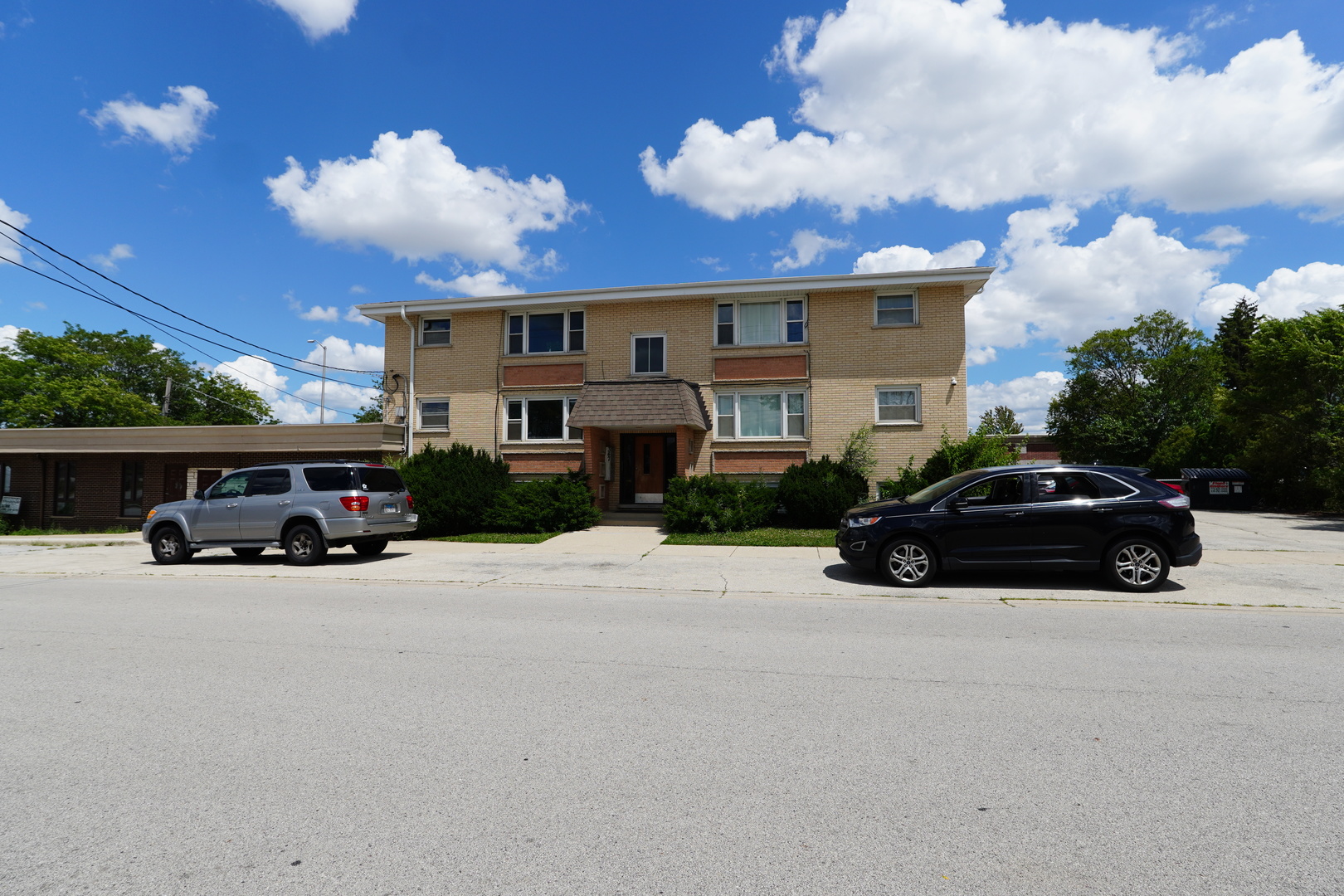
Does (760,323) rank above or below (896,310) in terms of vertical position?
below

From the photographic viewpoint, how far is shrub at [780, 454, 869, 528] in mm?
16391

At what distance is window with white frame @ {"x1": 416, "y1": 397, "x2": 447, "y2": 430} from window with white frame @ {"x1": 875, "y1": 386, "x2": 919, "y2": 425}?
13597mm

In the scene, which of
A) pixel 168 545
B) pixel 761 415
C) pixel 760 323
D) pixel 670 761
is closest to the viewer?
pixel 670 761

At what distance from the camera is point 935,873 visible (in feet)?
8.84

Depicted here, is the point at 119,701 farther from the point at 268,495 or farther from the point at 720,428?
the point at 720,428

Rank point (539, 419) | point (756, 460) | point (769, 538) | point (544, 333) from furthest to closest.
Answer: point (544, 333) → point (539, 419) → point (756, 460) → point (769, 538)

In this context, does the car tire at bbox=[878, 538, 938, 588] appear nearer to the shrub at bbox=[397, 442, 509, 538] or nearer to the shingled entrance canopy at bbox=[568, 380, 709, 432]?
the shingled entrance canopy at bbox=[568, 380, 709, 432]

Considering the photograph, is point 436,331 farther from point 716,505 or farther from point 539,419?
point 716,505

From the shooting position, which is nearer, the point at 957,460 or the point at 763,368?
the point at 957,460

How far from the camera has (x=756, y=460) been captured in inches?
821

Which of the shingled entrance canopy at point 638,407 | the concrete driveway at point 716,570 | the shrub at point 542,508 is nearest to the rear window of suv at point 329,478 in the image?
the concrete driveway at point 716,570

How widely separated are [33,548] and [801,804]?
852 inches

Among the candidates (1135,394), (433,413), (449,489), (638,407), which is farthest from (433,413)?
(1135,394)

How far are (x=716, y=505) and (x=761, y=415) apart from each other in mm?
5670
